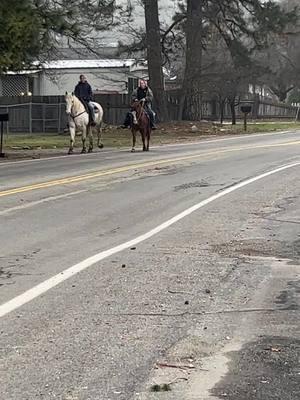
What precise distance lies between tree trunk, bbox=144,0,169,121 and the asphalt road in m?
24.7

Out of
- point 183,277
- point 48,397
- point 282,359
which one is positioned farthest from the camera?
point 183,277

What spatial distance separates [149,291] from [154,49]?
33.6m

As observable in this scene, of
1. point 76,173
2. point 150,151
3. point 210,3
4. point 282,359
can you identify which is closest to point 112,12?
point 210,3

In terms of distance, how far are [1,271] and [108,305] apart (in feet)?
6.18

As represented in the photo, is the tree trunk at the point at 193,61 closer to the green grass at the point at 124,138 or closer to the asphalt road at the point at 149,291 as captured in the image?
the green grass at the point at 124,138

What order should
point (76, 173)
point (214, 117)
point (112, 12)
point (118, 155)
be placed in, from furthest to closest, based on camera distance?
point (214, 117) < point (112, 12) < point (118, 155) < point (76, 173)

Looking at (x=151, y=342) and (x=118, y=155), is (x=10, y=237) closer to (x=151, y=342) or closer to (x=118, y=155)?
(x=151, y=342)

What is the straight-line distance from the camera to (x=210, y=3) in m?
41.5

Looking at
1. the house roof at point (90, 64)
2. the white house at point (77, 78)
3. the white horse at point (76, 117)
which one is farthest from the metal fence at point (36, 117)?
the white horse at point (76, 117)

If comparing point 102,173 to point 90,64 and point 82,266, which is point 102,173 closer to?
point 82,266

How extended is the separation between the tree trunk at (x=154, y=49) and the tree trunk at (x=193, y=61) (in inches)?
69.8

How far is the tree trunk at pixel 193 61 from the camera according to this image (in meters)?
40.4

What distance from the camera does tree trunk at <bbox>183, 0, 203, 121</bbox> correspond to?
4041 centimetres

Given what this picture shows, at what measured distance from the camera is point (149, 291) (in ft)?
25.7
